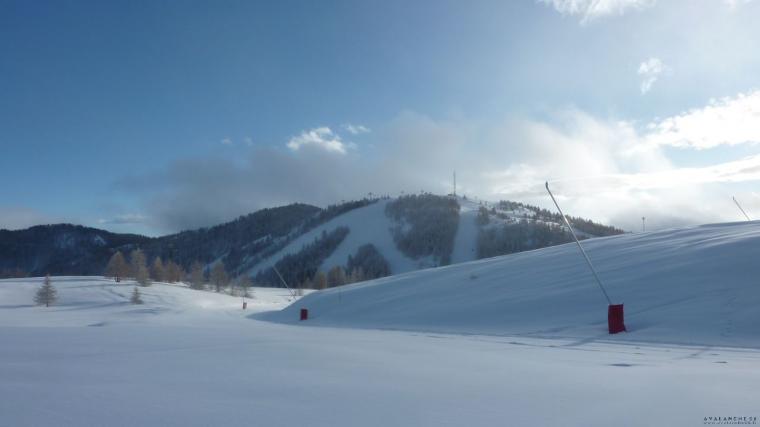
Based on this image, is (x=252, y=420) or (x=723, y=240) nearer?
(x=252, y=420)

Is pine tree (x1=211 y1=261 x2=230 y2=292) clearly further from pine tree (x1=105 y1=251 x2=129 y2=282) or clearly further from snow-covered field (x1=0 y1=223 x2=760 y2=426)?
snow-covered field (x1=0 y1=223 x2=760 y2=426)

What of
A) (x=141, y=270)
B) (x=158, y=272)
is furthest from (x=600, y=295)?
(x=158, y=272)

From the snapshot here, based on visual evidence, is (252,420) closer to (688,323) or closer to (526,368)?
(526,368)

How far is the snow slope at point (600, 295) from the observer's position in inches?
578

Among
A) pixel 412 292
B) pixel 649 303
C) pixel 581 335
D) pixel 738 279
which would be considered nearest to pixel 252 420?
pixel 581 335

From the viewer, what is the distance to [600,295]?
19.2m

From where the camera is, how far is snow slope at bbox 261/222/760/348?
1469 cm

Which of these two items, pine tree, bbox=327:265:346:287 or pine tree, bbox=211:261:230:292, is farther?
pine tree, bbox=327:265:346:287

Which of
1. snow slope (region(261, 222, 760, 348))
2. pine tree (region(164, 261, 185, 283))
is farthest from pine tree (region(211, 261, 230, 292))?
snow slope (region(261, 222, 760, 348))

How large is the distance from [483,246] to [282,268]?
251ft

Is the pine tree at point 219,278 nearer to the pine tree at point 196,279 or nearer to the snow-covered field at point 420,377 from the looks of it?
the pine tree at point 196,279

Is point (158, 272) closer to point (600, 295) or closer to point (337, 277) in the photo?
point (337, 277)

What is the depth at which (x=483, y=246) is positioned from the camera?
174500 mm

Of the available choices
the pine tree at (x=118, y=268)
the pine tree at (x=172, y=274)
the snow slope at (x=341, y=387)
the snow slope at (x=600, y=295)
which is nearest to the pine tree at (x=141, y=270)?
the pine tree at (x=118, y=268)
